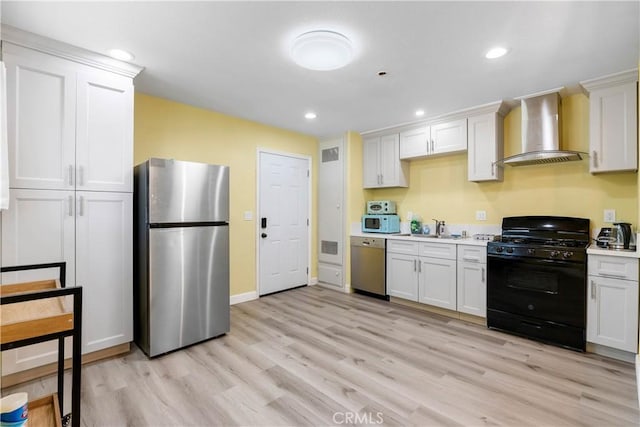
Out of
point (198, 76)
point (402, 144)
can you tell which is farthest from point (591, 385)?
point (198, 76)

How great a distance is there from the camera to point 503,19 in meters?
1.92

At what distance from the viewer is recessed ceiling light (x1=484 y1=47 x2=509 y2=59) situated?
2262 millimetres

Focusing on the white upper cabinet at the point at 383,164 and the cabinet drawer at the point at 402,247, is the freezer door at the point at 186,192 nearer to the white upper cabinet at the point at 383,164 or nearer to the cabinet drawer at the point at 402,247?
the cabinet drawer at the point at 402,247

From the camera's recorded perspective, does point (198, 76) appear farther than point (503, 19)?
Yes

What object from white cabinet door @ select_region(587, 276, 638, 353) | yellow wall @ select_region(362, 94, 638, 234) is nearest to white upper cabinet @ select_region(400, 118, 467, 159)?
yellow wall @ select_region(362, 94, 638, 234)

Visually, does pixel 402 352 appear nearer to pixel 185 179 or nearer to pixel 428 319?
pixel 428 319

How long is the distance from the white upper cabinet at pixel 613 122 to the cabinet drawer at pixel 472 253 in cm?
122

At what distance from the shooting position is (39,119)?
7.14 ft

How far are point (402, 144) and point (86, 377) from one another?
13.5 feet

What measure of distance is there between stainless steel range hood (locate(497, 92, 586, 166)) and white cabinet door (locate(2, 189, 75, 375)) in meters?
4.04

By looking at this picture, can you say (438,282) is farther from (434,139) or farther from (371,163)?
(371,163)

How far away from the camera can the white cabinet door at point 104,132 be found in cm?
235

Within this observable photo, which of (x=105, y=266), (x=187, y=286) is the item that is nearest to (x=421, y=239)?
(x=187, y=286)

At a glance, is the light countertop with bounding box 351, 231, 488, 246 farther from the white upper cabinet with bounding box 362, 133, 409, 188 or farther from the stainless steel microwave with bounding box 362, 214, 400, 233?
the white upper cabinet with bounding box 362, 133, 409, 188
